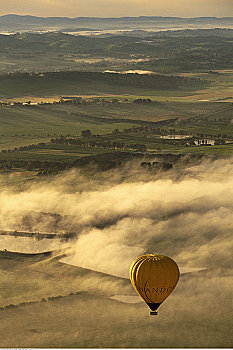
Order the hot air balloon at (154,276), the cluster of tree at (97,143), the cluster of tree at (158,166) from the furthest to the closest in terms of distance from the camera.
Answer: the cluster of tree at (97,143)
the cluster of tree at (158,166)
the hot air balloon at (154,276)

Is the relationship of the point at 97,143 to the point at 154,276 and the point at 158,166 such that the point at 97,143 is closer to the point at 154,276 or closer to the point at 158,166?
the point at 158,166

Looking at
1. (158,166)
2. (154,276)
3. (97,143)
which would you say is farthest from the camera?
(97,143)

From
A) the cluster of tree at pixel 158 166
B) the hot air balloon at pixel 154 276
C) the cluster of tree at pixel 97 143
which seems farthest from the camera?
the cluster of tree at pixel 97 143

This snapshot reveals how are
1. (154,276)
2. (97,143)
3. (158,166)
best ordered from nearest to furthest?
(154,276) → (158,166) → (97,143)

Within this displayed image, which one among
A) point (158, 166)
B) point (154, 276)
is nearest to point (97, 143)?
point (158, 166)

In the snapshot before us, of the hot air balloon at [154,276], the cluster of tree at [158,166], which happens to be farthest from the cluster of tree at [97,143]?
the hot air balloon at [154,276]

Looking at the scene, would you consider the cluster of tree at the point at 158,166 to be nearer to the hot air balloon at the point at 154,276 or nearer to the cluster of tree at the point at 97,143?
the cluster of tree at the point at 97,143

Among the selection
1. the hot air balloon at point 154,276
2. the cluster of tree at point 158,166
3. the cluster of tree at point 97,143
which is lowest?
the cluster of tree at point 158,166

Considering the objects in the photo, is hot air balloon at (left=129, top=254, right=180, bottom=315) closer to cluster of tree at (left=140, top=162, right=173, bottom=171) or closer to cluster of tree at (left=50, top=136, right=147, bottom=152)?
cluster of tree at (left=140, top=162, right=173, bottom=171)

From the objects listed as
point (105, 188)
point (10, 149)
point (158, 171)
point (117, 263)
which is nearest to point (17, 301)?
point (117, 263)

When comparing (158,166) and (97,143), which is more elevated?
(97,143)
